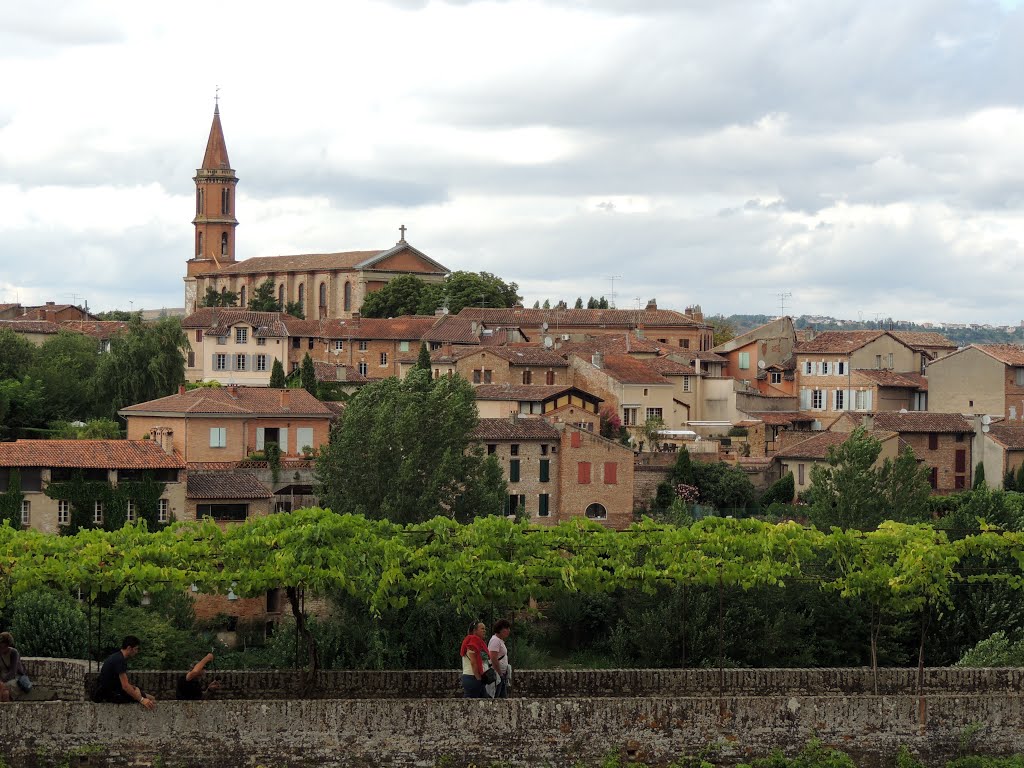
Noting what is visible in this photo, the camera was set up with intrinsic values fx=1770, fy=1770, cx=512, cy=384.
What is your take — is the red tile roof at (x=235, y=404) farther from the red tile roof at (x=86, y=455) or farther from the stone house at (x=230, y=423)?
the red tile roof at (x=86, y=455)

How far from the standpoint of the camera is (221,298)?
13200cm

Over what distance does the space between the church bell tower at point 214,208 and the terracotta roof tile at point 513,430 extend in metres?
95.4

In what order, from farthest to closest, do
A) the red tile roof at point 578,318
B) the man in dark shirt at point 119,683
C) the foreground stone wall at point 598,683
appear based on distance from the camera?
the red tile roof at point 578,318, the foreground stone wall at point 598,683, the man in dark shirt at point 119,683

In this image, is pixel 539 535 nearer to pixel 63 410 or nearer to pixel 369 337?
pixel 63 410

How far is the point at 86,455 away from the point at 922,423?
33202mm

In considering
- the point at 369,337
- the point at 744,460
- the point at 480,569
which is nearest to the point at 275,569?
the point at 480,569

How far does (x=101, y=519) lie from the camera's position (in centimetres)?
4972

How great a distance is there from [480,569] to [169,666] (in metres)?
14.9

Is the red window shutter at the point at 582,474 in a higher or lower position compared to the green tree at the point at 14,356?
lower

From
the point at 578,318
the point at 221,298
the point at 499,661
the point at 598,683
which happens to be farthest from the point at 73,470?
the point at 221,298

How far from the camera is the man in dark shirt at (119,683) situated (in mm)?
20266

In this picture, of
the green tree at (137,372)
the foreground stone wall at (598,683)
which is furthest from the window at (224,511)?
the foreground stone wall at (598,683)

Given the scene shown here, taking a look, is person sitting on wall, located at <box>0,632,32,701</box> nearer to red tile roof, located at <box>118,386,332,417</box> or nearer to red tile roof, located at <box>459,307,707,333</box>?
red tile roof, located at <box>118,386,332,417</box>

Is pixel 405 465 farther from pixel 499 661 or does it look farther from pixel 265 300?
pixel 265 300
